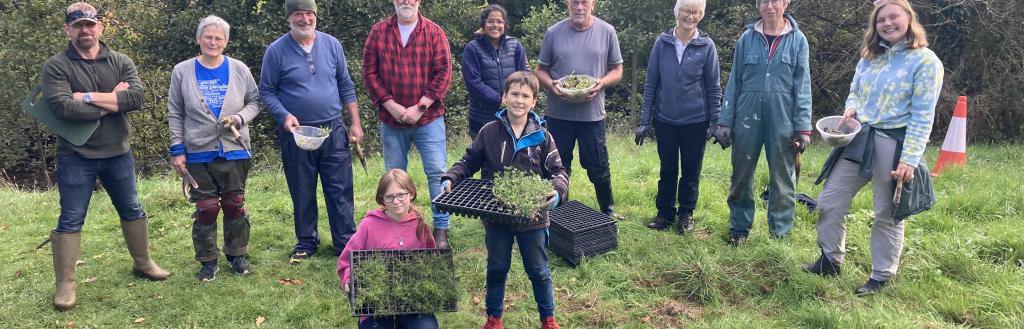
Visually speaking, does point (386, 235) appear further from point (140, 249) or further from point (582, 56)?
point (582, 56)

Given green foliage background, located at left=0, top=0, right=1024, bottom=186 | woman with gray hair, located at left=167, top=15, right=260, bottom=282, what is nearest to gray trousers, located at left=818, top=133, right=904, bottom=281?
woman with gray hair, located at left=167, top=15, right=260, bottom=282

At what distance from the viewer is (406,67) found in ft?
15.3

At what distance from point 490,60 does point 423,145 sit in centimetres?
86

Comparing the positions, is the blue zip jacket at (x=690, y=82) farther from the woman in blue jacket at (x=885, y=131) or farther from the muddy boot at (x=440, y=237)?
the muddy boot at (x=440, y=237)

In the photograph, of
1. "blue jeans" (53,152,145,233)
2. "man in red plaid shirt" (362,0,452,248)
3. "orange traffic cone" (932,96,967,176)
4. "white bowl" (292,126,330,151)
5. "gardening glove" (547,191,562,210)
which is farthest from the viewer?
"orange traffic cone" (932,96,967,176)

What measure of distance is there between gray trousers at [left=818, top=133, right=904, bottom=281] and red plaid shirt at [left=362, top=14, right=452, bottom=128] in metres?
2.71

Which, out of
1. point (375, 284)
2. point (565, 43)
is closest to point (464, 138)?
point (565, 43)

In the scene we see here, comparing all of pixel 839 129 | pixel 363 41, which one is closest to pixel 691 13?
pixel 839 129

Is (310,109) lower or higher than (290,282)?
higher

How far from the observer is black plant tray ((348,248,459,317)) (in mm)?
3211

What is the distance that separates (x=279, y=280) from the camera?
14.9 feet

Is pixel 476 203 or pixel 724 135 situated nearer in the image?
pixel 476 203

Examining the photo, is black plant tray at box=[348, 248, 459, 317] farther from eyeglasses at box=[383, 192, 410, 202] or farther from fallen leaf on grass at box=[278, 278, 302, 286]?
fallen leaf on grass at box=[278, 278, 302, 286]

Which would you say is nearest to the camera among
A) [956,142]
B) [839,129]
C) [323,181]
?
[839,129]
